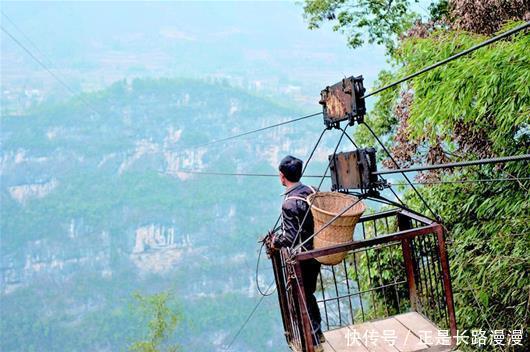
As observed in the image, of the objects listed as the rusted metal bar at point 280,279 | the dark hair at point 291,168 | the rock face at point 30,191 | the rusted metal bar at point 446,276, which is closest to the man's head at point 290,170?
the dark hair at point 291,168

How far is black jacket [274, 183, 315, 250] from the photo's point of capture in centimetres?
248

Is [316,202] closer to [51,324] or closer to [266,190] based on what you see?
[51,324]

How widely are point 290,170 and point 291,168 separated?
0.4 inches

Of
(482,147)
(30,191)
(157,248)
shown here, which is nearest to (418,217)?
(482,147)

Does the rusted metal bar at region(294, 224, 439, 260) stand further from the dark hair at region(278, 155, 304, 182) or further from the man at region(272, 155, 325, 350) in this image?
the dark hair at region(278, 155, 304, 182)

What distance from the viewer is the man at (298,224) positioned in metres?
2.49

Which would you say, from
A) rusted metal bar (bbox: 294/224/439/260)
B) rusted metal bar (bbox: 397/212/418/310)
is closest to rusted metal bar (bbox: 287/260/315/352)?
rusted metal bar (bbox: 294/224/439/260)

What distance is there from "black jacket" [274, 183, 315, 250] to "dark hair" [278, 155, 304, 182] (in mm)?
98

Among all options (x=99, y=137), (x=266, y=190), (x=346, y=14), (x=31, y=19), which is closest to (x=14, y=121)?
(x=99, y=137)

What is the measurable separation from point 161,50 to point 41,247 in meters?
78.1

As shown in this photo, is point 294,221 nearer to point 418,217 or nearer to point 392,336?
point 418,217

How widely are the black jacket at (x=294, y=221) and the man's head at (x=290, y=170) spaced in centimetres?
10

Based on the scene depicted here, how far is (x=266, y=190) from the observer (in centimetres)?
7875

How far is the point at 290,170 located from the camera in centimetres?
261
